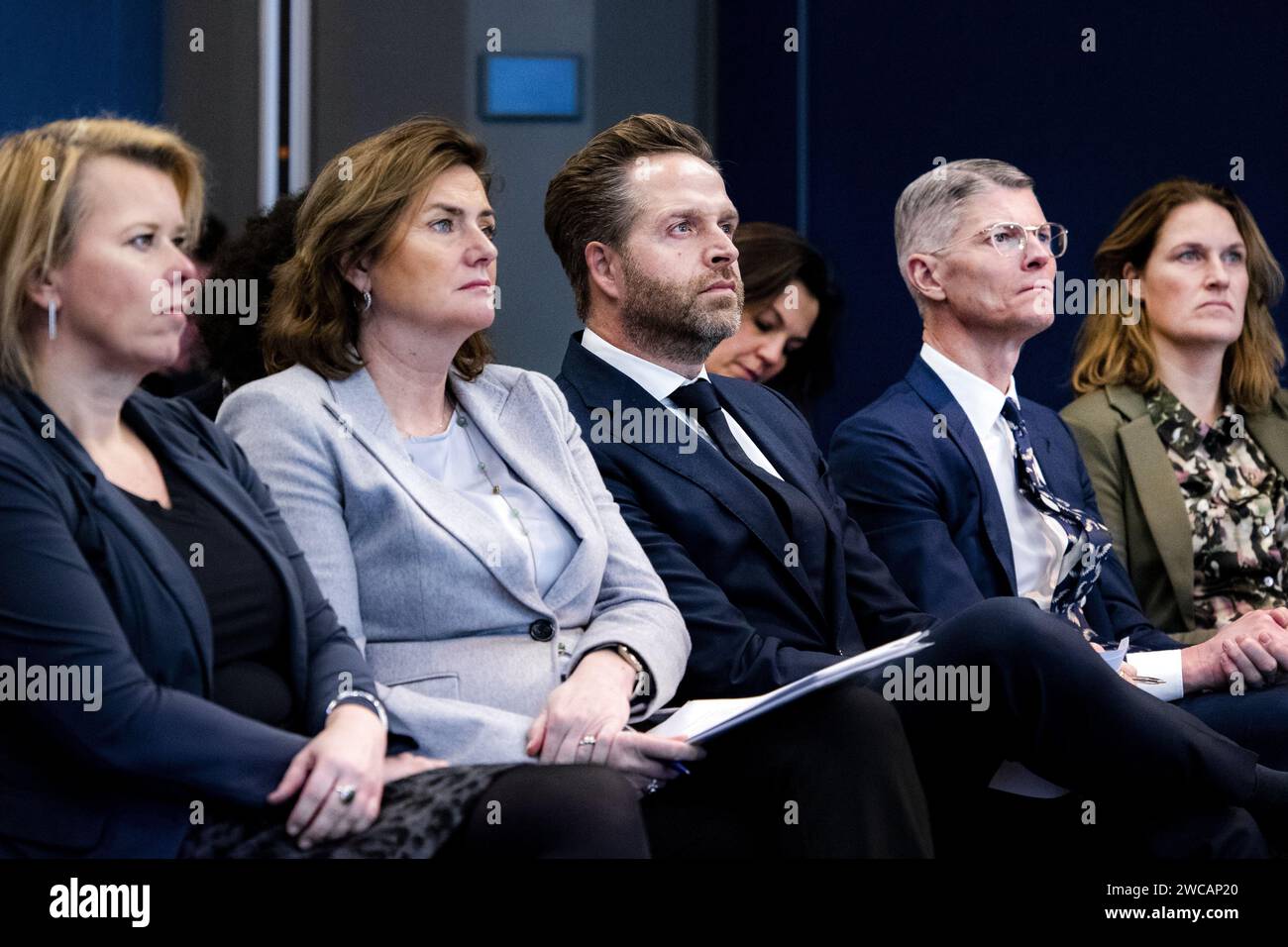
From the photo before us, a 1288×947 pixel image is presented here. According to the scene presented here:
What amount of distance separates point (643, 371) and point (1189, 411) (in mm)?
1393

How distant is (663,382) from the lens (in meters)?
2.70

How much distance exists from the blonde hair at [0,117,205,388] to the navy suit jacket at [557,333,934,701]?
99 cm

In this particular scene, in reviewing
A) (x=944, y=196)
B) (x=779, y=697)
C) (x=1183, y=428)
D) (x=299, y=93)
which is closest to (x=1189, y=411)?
(x=1183, y=428)

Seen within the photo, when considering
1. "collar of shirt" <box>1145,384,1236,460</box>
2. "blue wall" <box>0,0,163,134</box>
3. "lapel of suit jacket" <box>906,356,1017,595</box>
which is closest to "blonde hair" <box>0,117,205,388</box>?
"blue wall" <box>0,0,163,134</box>

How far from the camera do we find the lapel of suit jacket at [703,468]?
254 cm

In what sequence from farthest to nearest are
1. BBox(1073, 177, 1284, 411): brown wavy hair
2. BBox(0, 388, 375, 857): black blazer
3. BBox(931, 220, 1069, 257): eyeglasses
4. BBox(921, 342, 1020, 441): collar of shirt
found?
BBox(1073, 177, 1284, 411): brown wavy hair → BBox(931, 220, 1069, 257): eyeglasses → BBox(921, 342, 1020, 441): collar of shirt → BBox(0, 388, 375, 857): black blazer

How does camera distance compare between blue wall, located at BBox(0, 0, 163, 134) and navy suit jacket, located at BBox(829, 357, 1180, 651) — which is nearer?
navy suit jacket, located at BBox(829, 357, 1180, 651)

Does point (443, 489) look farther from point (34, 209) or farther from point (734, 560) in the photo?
point (34, 209)

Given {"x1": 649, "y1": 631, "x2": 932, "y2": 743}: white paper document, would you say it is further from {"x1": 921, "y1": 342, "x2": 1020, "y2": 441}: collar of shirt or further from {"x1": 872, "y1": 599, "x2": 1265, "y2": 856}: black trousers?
{"x1": 921, "y1": 342, "x2": 1020, "y2": 441}: collar of shirt

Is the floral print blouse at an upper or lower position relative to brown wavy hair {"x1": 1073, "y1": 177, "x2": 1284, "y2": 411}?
lower

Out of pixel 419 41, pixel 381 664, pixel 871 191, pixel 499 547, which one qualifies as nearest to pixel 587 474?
pixel 499 547

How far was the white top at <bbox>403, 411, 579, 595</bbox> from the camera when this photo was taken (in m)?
2.28

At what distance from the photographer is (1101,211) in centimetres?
429

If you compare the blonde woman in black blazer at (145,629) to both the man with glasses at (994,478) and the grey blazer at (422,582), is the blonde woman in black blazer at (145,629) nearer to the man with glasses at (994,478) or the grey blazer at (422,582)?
the grey blazer at (422,582)
